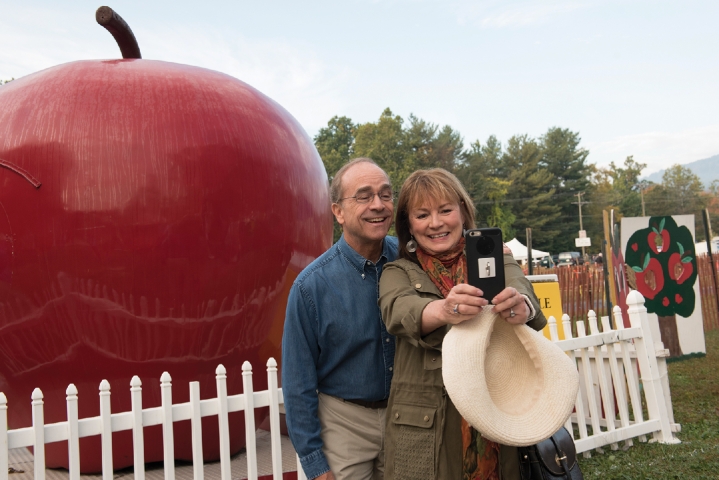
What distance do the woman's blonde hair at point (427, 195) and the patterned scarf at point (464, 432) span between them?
0.30 feet

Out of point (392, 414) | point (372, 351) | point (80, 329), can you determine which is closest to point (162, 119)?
point (80, 329)

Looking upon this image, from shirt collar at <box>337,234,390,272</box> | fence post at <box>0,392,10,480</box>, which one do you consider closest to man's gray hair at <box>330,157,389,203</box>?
shirt collar at <box>337,234,390,272</box>

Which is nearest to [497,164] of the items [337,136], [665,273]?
[337,136]

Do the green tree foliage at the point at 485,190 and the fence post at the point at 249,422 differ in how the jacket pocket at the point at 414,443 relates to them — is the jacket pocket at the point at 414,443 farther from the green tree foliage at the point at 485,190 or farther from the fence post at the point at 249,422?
the green tree foliage at the point at 485,190

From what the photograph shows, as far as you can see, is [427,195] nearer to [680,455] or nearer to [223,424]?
[223,424]

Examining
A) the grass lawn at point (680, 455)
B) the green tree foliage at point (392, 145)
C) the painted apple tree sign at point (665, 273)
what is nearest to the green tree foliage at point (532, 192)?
the green tree foliage at point (392, 145)

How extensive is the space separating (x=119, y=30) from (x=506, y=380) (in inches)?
144

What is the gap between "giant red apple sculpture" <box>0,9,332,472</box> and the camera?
3.41m

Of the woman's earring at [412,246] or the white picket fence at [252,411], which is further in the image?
the white picket fence at [252,411]

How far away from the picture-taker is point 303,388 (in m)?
2.13

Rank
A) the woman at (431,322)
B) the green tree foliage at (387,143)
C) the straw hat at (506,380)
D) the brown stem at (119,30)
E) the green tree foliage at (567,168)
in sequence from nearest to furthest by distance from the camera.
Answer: the straw hat at (506,380) < the woman at (431,322) < the brown stem at (119,30) < the green tree foliage at (387,143) < the green tree foliage at (567,168)

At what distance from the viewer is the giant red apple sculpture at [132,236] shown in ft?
11.2

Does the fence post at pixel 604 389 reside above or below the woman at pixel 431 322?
below

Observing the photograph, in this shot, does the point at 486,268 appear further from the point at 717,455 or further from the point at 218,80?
the point at 717,455
